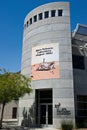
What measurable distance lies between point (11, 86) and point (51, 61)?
6597mm

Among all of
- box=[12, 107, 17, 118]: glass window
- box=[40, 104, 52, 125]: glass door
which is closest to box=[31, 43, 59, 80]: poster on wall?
box=[40, 104, 52, 125]: glass door

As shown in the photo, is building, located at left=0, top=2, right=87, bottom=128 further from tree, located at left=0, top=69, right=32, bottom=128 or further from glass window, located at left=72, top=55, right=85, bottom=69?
tree, located at left=0, top=69, right=32, bottom=128

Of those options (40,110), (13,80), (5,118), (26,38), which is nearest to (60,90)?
(40,110)

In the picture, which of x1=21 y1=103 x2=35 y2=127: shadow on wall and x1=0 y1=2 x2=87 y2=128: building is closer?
x1=0 y1=2 x2=87 y2=128: building

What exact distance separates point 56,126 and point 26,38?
1431cm

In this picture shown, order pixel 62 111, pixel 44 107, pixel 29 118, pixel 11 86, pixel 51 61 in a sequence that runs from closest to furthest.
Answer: pixel 11 86 < pixel 62 111 < pixel 51 61 < pixel 29 118 < pixel 44 107

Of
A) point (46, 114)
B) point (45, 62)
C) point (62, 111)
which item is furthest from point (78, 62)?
point (46, 114)

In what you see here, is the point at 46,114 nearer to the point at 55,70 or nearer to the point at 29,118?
the point at 29,118

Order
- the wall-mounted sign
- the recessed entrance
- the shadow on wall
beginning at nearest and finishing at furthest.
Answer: the wall-mounted sign → the recessed entrance → the shadow on wall

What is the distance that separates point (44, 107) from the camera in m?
28.1

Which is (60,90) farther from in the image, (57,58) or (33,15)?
(33,15)

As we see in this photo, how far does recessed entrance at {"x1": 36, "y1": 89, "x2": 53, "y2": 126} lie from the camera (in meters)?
27.4

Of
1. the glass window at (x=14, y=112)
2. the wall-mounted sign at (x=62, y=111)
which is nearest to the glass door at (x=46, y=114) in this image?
the wall-mounted sign at (x=62, y=111)

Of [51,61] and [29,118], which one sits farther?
[29,118]
